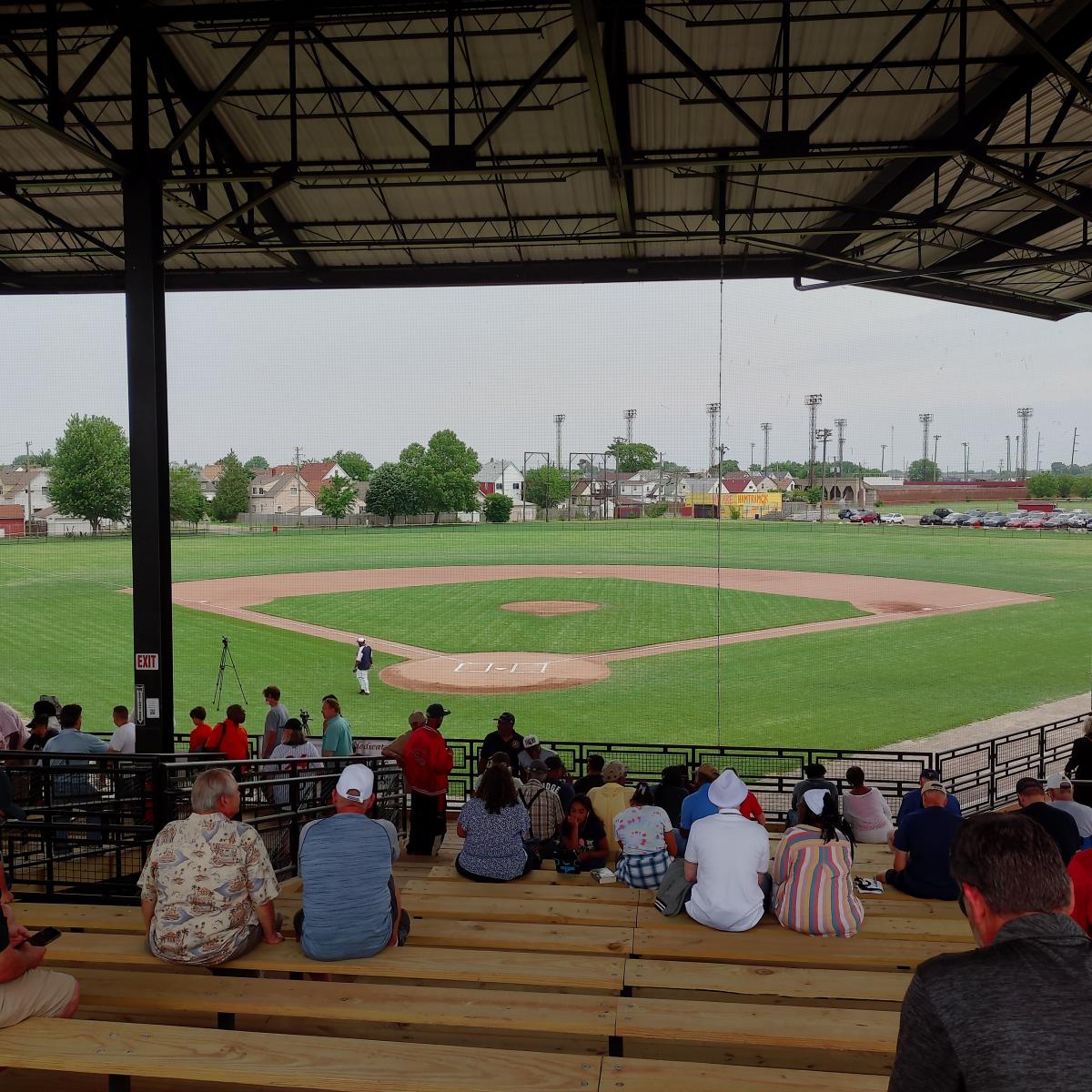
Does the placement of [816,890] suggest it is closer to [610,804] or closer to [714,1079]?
[714,1079]

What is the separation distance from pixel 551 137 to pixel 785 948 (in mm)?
10258

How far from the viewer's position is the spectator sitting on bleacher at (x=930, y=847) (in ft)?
17.4

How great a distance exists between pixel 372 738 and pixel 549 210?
8.41m

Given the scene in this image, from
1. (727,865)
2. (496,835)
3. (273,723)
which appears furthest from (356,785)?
(273,723)

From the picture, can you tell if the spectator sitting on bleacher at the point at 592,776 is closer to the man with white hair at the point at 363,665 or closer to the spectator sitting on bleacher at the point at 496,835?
the spectator sitting on bleacher at the point at 496,835

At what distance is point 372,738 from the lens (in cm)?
1328

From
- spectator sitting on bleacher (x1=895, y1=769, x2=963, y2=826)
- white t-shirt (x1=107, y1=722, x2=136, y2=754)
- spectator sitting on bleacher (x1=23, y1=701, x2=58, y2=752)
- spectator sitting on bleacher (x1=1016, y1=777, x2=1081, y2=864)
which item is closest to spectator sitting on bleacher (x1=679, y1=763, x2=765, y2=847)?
spectator sitting on bleacher (x1=895, y1=769, x2=963, y2=826)

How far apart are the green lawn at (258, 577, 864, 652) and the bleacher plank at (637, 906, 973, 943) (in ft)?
83.8

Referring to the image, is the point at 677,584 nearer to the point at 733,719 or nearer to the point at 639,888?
the point at 733,719

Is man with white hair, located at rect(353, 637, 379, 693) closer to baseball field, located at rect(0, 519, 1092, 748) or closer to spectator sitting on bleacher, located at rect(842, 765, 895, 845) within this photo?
baseball field, located at rect(0, 519, 1092, 748)

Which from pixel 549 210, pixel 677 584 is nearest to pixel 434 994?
pixel 549 210

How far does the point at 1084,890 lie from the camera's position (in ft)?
12.5

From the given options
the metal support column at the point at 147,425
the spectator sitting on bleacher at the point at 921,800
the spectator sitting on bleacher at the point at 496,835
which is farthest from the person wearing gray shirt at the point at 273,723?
the spectator sitting on bleacher at the point at 921,800

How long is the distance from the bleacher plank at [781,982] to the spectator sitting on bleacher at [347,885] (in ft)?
3.87
